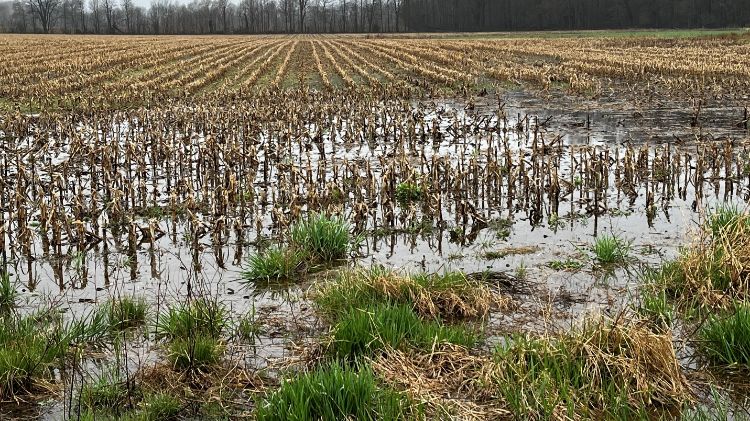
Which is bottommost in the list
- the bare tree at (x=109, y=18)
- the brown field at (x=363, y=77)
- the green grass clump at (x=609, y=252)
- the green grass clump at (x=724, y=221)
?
the green grass clump at (x=609, y=252)

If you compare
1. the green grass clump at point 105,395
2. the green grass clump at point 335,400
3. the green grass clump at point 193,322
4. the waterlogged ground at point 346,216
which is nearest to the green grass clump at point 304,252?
the waterlogged ground at point 346,216

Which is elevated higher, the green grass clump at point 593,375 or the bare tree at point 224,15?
the bare tree at point 224,15

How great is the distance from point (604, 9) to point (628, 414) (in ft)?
350

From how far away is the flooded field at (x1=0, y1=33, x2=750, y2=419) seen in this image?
449cm

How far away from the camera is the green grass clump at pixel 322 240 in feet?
24.7

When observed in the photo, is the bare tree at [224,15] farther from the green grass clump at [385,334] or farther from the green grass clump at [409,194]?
the green grass clump at [385,334]

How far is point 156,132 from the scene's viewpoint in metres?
13.5

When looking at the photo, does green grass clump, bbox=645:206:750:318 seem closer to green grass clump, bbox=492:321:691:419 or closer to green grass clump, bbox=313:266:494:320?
green grass clump, bbox=492:321:691:419

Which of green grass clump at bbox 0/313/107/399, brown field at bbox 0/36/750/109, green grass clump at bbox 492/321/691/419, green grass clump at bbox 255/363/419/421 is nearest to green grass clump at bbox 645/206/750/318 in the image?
green grass clump at bbox 492/321/691/419

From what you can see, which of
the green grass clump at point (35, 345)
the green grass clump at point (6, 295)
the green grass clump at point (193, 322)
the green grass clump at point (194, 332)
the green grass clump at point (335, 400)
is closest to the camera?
the green grass clump at point (335, 400)

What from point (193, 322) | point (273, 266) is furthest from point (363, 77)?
point (193, 322)

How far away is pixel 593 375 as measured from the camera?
4410 millimetres

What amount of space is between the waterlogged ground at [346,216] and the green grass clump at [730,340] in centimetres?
85

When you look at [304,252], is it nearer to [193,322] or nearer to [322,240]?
[322,240]
